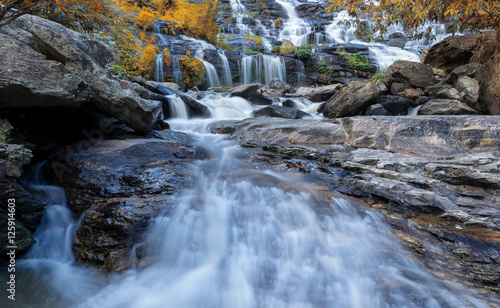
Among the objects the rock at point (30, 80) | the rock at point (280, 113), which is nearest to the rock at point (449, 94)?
the rock at point (280, 113)

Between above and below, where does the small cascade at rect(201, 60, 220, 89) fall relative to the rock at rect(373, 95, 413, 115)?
above

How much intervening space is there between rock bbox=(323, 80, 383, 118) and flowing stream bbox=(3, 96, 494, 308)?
5.39m

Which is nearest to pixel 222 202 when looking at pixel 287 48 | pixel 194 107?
pixel 194 107

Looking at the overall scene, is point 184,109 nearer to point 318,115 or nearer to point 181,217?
point 318,115

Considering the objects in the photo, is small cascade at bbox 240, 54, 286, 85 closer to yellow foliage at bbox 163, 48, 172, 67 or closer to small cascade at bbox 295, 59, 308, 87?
small cascade at bbox 295, 59, 308, 87

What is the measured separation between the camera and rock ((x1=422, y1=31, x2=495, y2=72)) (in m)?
9.12

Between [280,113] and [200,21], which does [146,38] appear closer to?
[200,21]

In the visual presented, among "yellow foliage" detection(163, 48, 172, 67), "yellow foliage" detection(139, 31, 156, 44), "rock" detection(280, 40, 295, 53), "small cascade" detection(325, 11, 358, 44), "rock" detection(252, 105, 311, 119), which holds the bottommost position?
"rock" detection(252, 105, 311, 119)

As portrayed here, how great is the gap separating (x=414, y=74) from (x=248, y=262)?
9.27 m

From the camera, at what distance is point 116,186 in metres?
3.47

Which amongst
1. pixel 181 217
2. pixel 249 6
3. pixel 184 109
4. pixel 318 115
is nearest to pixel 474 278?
pixel 181 217

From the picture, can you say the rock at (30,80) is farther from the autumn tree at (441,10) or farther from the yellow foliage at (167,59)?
the yellow foliage at (167,59)

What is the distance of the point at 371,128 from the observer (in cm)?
568

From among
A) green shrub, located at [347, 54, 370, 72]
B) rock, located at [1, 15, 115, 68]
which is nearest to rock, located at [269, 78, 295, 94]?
green shrub, located at [347, 54, 370, 72]
